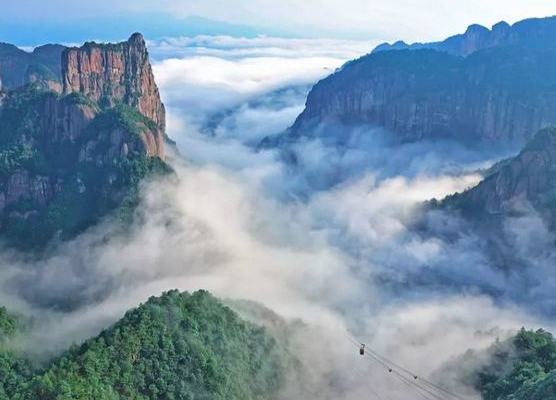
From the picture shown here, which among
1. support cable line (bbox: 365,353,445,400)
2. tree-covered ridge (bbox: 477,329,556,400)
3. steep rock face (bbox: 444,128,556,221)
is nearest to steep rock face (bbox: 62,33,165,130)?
steep rock face (bbox: 444,128,556,221)

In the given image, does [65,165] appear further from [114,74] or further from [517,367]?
[517,367]

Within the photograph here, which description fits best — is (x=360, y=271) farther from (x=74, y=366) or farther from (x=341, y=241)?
(x=74, y=366)

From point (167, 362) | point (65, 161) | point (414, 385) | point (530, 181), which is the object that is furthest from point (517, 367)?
point (65, 161)

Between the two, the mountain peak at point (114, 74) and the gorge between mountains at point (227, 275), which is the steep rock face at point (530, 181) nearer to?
the gorge between mountains at point (227, 275)

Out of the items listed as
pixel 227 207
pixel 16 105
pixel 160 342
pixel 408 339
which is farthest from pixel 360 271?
pixel 16 105

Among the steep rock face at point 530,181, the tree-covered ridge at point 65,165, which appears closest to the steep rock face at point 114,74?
the tree-covered ridge at point 65,165

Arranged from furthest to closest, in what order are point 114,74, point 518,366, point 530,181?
point 114,74, point 530,181, point 518,366
